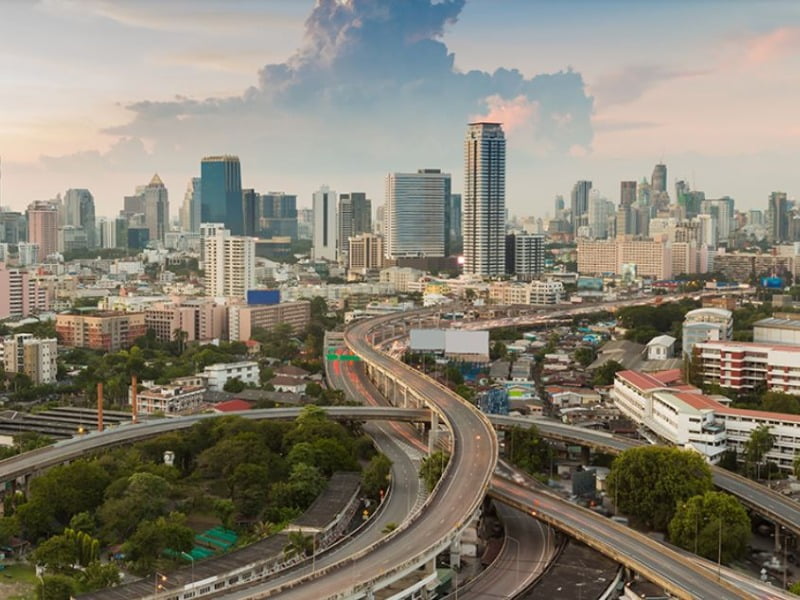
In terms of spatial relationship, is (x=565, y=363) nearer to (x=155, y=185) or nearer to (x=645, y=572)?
(x=645, y=572)

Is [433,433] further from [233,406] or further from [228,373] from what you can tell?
[228,373]

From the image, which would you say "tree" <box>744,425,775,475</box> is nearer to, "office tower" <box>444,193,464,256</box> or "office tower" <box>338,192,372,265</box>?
"office tower" <box>444,193,464,256</box>

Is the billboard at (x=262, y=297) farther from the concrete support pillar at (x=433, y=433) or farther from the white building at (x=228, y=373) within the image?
the concrete support pillar at (x=433, y=433)

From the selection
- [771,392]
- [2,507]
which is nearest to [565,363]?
[771,392]

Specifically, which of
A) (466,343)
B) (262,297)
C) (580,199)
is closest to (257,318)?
(262,297)

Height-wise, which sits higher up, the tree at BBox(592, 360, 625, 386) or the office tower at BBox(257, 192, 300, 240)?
the office tower at BBox(257, 192, 300, 240)

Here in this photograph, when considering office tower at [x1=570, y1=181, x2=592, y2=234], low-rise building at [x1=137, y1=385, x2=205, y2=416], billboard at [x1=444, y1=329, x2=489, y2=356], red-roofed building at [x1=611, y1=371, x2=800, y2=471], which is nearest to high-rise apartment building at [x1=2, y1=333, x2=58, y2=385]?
low-rise building at [x1=137, y1=385, x2=205, y2=416]
